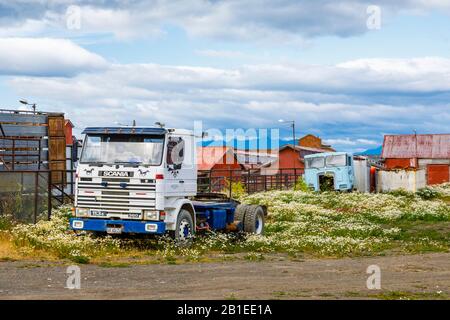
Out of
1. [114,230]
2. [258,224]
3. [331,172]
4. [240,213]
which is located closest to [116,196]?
[114,230]

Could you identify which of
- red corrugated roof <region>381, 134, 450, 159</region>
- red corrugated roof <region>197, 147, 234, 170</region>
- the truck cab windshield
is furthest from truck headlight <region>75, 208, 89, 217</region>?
red corrugated roof <region>381, 134, 450, 159</region>

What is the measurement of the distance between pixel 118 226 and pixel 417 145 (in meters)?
68.8

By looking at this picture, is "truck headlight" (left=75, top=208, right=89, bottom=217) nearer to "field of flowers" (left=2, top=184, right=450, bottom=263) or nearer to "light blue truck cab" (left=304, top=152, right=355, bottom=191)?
"field of flowers" (left=2, top=184, right=450, bottom=263)

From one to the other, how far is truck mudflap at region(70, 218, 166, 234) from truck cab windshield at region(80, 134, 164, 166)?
1658mm

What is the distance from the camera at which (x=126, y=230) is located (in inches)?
736

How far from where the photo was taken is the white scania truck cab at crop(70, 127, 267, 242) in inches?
736

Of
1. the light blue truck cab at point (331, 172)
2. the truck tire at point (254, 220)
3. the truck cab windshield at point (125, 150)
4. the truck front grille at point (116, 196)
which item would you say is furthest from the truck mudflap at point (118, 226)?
the light blue truck cab at point (331, 172)

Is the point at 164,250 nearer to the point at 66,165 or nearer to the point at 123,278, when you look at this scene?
the point at 123,278

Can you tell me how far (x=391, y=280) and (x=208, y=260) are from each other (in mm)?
5442

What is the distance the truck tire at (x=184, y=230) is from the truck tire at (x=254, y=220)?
12.2 feet

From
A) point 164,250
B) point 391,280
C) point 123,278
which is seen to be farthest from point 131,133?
point 391,280

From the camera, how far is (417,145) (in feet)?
270

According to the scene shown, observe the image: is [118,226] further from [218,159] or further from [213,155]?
[218,159]

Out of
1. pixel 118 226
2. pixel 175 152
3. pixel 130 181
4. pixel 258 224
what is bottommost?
pixel 258 224
